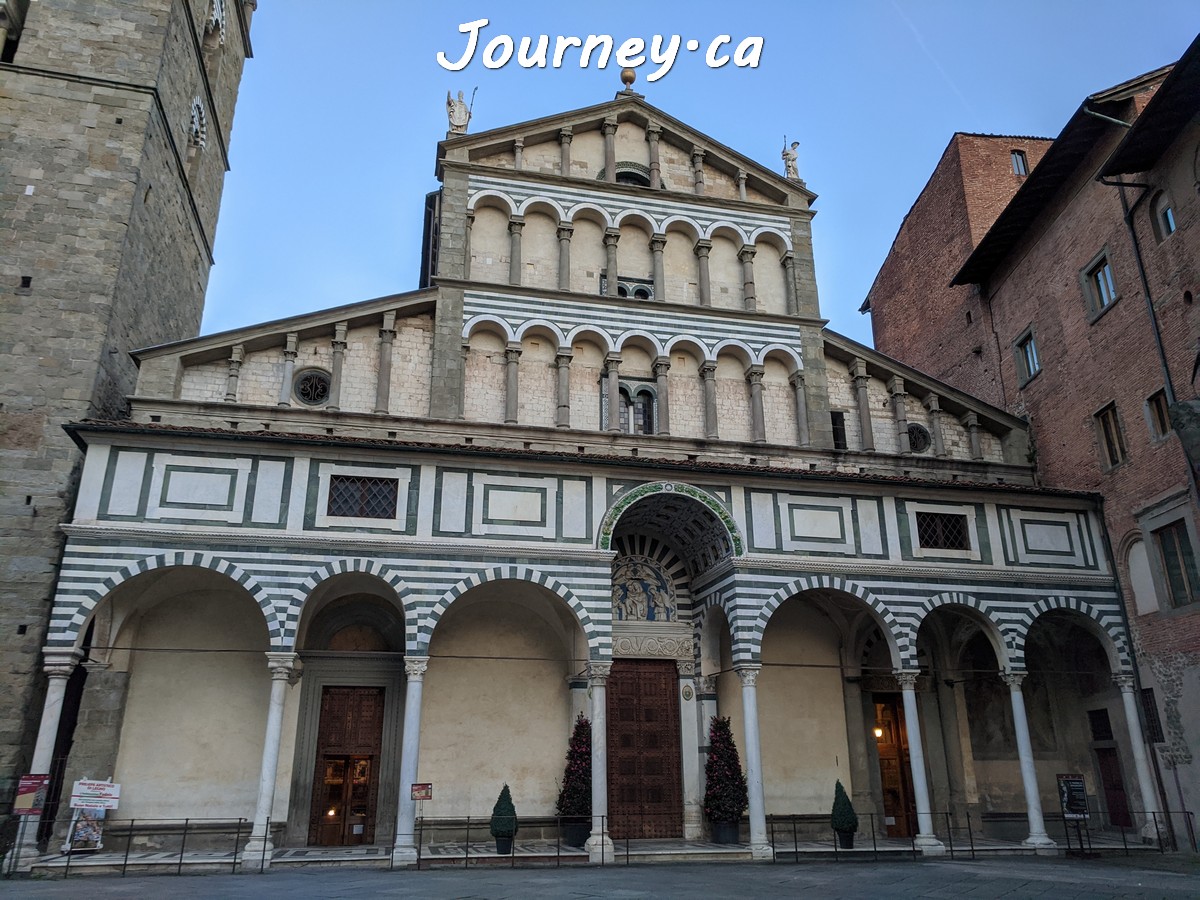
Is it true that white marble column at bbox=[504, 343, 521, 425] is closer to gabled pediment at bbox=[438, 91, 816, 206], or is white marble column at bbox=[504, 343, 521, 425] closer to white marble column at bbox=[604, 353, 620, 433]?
white marble column at bbox=[604, 353, 620, 433]

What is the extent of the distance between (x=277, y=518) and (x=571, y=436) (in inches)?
230

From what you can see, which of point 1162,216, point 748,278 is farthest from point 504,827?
point 1162,216

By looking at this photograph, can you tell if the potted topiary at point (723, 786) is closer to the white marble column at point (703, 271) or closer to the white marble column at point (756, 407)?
the white marble column at point (756, 407)

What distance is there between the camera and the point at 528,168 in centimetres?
2088

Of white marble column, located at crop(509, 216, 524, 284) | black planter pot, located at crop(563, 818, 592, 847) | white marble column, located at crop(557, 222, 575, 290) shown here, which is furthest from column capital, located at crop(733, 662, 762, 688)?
white marble column, located at crop(509, 216, 524, 284)

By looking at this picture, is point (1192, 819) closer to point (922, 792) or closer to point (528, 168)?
point (922, 792)

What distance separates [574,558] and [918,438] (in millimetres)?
9035

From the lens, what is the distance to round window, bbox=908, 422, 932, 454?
20.4 meters

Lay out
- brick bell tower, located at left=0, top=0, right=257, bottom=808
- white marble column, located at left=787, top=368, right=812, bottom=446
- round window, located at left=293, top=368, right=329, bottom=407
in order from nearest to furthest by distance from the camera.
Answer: brick bell tower, located at left=0, top=0, right=257, bottom=808
round window, located at left=293, top=368, right=329, bottom=407
white marble column, located at left=787, top=368, right=812, bottom=446

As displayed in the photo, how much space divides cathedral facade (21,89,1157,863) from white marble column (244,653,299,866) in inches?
2.3

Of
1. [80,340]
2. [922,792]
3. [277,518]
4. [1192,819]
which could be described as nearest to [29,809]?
[277,518]

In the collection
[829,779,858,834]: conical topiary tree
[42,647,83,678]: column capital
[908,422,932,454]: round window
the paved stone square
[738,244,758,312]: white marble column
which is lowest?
the paved stone square

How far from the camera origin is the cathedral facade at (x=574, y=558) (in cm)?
1509

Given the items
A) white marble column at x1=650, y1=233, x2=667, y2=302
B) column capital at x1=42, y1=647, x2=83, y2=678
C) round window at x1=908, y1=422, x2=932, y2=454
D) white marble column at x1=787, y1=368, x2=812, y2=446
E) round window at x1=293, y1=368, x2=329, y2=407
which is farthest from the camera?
round window at x1=908, y1=422, x2=932, y2=454
